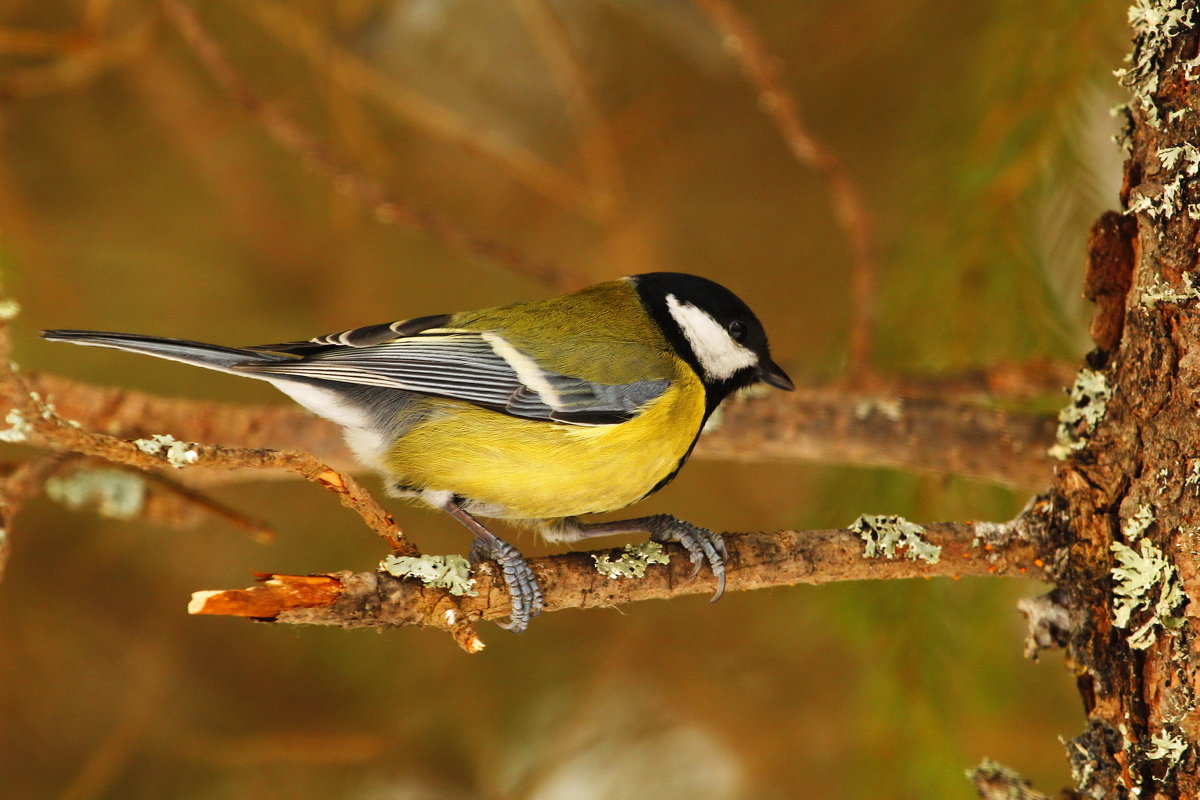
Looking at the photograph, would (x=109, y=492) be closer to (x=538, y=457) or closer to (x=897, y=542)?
(x=538, y=457)

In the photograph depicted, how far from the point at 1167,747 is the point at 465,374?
1046 millimetres

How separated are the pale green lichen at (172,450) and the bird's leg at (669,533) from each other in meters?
0.62

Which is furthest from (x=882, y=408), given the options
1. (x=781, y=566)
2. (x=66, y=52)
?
(x=66, y=52)

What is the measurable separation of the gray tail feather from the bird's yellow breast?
0.86 feet

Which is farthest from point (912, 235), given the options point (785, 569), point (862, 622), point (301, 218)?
point (301, 218)

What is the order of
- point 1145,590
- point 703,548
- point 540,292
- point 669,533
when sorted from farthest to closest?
point 540,292
point 669,533
point 703,548
point 1145,590

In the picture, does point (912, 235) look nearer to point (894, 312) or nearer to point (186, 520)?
point (894, 312)

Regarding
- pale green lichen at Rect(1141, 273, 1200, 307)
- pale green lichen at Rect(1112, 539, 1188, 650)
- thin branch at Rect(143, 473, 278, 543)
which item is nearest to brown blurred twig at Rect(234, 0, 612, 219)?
thin branch at Rect(143, 473, 278, 543)

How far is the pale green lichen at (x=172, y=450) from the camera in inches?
36.5

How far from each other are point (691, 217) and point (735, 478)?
75 centimetres

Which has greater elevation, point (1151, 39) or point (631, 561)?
point (1151, 39)

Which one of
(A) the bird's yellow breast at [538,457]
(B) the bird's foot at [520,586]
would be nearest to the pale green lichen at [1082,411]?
(A) the bird's yellow breast at [538,457]

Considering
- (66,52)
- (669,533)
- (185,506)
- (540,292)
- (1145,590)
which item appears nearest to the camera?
(1145,590)

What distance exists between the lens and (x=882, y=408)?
1804mm
